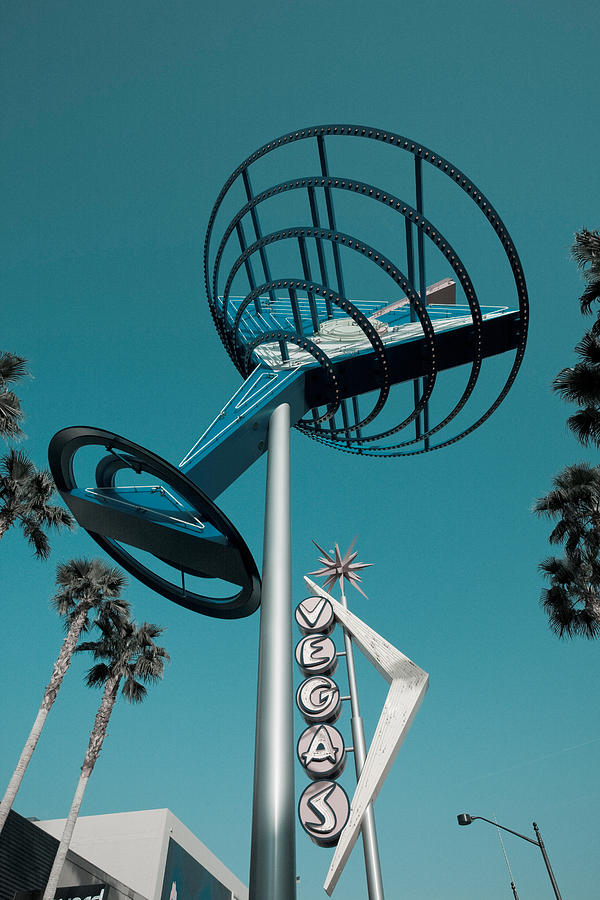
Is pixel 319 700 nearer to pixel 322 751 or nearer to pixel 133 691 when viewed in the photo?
pixel 322 751

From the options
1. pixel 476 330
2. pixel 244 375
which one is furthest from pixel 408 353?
pixel 244 375

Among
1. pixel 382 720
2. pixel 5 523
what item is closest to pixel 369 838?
pixel 382 720

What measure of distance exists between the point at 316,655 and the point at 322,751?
1.80 m

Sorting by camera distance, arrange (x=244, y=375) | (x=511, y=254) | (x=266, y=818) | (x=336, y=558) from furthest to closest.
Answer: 1. (x=336, y=558)
2. (x=244, y=375)
3. (x=511, y=254)
4. (x=266, y=818)

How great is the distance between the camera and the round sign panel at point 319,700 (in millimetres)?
9055

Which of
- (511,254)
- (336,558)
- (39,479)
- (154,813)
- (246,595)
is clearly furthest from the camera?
(154,813)

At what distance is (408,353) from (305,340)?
96.2 inches

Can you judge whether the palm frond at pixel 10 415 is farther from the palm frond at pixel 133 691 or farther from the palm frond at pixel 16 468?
the palm frond at pixel 133 691

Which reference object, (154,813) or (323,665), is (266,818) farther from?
(154,813)

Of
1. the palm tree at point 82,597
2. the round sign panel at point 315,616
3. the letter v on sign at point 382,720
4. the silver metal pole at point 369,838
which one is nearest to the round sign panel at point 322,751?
the letter v on sign at point 382,720

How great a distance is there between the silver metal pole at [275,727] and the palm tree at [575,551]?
46.3ft

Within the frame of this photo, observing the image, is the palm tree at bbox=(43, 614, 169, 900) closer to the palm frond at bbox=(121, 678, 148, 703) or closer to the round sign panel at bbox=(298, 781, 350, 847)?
the palm frond at bbox=(121, 678, 148, 703)

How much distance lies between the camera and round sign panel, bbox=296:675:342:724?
905cm

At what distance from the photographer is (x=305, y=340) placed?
12.6 metres
